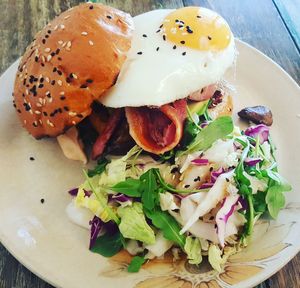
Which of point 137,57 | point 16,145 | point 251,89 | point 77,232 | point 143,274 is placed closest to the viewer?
point 143,274

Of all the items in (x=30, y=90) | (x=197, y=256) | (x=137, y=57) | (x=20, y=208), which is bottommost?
(x=20, y=208)

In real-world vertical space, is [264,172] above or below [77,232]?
above

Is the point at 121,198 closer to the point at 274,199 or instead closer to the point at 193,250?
the point at 193,250

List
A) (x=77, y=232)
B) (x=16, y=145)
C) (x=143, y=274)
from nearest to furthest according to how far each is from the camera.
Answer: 1. (x=143, y=274)
2. (x=77, y=232)
3. (x=16, y=145)

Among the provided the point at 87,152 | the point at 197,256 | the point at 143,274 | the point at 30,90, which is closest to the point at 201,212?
the point at 197,256

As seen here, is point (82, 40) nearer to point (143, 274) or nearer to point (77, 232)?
point (77, 232)

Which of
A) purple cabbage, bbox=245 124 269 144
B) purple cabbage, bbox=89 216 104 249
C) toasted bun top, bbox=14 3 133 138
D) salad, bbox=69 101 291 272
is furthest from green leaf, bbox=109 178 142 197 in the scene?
purple cabbage, bbox=245 124 269 144
